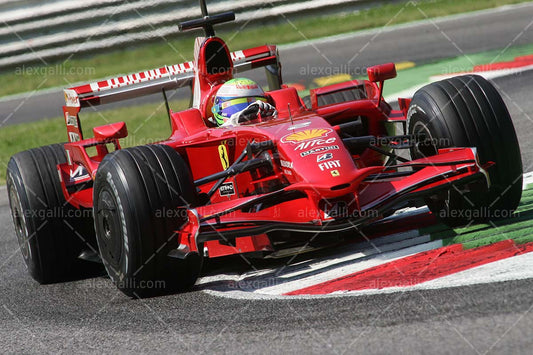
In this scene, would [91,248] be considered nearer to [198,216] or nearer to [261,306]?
[198,216]

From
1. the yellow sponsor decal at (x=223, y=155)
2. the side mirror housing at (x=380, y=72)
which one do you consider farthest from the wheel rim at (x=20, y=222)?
the side mirror housing at (x=380, y=72)

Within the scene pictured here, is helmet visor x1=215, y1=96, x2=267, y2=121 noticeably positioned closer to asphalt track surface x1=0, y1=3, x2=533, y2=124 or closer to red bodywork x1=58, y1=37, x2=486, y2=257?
red bodywork x1=58, y1=37, x2=486, y2=257

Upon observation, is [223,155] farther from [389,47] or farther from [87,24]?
[87,24]

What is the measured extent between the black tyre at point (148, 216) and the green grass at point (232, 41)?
10581 mm

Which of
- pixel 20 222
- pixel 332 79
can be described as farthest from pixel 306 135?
pixel 332 79

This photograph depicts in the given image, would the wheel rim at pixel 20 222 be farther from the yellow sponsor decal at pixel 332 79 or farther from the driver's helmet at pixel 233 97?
the yellow sponsor decal at pixel 332 79

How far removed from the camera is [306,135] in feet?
18.4

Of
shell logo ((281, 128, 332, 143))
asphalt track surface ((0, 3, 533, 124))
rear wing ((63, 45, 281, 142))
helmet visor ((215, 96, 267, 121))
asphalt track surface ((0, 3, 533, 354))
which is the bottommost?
asphalt track surface ((0, 3, 533, 354))

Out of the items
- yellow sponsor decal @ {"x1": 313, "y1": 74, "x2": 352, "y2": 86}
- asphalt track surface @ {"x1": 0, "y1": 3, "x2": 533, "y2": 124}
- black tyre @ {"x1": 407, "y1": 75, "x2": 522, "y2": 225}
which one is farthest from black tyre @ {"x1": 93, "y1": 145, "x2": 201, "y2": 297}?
asphalt track surface @ {"x1": 0, "y1": 3, "x2": 533, "y2": 124}

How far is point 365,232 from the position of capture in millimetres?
6172

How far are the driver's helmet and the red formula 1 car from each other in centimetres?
16

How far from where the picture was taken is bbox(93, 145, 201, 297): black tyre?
Result: 530 centimetres

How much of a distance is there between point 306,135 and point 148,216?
1128 millimetres

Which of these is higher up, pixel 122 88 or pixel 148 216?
pixel 122 88
